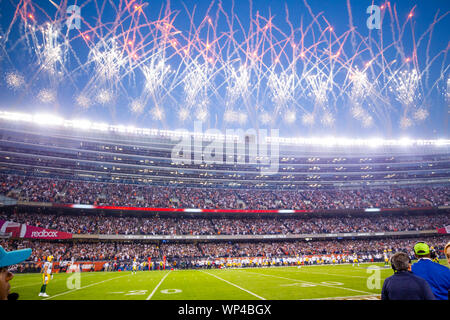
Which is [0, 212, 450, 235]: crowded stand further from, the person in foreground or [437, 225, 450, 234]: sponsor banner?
the person in foreground

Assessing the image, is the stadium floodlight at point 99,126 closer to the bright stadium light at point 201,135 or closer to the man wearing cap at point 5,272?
the bright stadium light at point 201,135

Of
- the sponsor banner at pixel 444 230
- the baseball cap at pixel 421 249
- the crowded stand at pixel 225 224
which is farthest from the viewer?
the sponsor banner at pixel 444 230

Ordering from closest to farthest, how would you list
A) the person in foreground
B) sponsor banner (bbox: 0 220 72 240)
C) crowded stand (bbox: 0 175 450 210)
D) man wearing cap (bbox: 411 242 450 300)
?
the person in foreground → man wearing cap (bbox: 411 242 450 300) → sponsor banner (bbox: 0 220 72 240) → crowded stand (bbox: 0 175 450 210)

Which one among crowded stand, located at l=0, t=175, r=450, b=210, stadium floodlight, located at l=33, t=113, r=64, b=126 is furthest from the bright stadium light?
crowded stand, located at l=0, t=175, r=450, b=210

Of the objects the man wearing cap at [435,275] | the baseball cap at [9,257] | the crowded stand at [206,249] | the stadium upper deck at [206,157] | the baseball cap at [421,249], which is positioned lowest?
the crowded stand at [206,249]

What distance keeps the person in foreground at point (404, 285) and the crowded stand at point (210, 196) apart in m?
43.1

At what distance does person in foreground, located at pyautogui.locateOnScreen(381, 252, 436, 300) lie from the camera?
3.66 metres

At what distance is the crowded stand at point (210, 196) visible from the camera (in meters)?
40.5

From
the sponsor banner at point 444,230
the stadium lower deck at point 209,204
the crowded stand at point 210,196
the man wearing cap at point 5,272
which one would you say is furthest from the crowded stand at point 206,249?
the man wearing cap at point 5,272

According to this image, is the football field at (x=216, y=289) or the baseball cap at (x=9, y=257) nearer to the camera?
the baseball cap at (x=9, y=257)

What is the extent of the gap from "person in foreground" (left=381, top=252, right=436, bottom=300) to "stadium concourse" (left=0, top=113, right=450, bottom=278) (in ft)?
109

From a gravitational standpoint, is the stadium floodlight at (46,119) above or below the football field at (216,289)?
above

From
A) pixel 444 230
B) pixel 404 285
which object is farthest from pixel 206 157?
pixel 404 285
